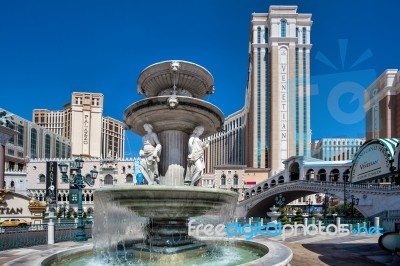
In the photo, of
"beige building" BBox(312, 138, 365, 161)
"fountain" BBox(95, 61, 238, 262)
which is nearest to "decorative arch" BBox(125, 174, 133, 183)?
"fountain" BBox(95, 61, 238, 262)

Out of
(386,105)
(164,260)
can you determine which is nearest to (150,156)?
(164,260)

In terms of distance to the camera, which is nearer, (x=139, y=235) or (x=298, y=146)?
(x=139, y=235)

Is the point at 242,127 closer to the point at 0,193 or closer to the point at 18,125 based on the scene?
the point at 18,125

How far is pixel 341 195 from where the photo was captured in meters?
43.5

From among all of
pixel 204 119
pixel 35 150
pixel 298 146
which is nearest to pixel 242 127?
pixel 298 146

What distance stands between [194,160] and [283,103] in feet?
259

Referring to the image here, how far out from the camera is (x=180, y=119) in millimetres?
8477

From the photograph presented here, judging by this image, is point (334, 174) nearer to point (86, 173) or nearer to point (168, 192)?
point (86, 173)

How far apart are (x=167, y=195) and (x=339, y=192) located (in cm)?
4148

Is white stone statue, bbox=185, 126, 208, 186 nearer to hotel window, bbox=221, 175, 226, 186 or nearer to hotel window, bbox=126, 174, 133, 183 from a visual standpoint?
hotel window, bbox=126, 174, 133, 183

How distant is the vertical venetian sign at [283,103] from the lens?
82869 mm

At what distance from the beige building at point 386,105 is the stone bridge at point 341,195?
33.3 metres

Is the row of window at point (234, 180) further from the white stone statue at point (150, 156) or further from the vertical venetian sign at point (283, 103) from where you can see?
the white stone statue at point (150, 156)

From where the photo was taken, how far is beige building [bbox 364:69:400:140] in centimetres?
7769
